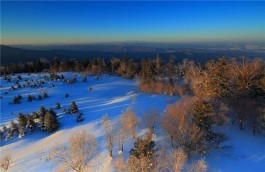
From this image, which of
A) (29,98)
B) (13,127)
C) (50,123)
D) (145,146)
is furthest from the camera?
(29,98)

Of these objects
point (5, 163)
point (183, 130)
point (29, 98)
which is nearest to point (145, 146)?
point (183, 130)

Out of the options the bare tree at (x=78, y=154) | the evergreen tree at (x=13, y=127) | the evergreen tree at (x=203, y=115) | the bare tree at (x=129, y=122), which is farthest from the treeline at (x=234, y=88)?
the evergreen tree at (x=13, y=127)

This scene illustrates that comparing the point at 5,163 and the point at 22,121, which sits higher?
the point at 22,121

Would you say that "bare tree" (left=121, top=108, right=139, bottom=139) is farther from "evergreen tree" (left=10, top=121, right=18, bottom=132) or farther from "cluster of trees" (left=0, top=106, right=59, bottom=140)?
"evergreen tree" (left=10, top=121, right=18, bottom=132)

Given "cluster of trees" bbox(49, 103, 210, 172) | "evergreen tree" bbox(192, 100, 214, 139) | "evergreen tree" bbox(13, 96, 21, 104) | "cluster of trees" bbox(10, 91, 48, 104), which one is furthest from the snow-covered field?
"evergreen tree" bbox(192, 100, 214, 139)

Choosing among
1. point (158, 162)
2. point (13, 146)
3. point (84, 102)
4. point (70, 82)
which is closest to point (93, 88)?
point (70, 82)

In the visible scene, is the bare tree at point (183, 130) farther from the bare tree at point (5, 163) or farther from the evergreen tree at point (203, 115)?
the bare tree at point (5, 163)

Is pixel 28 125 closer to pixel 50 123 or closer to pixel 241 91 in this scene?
pixel 50 123

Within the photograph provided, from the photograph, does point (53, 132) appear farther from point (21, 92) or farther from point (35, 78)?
point (35, 78)
